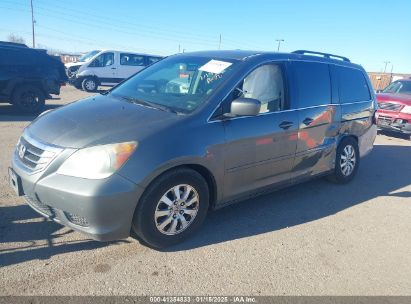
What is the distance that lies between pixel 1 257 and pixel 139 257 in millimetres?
1141

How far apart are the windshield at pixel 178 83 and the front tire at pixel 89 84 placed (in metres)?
15.1

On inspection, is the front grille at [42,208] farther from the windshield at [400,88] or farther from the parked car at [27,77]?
the windshield at [400,88]

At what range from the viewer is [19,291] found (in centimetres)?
262

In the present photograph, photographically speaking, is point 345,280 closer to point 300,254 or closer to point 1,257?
point 300,254

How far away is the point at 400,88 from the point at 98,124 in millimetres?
10714

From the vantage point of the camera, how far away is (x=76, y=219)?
2928 mm

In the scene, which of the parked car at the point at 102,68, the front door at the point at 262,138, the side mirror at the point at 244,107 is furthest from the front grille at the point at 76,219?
the parked car at the point at 102,68

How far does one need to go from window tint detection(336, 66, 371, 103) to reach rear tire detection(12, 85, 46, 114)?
8.69 meters

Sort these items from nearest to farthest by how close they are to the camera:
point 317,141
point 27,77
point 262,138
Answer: point 262,138 → point 317,141 → point 27,77

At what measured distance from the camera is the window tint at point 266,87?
385cm

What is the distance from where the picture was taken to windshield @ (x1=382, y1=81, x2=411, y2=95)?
429 inches

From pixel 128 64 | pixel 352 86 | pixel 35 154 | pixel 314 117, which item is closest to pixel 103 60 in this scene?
pixel 128 64

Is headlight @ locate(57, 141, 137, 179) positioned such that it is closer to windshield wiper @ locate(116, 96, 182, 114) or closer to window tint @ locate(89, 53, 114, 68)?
windshield wiper @ locate(116, 96, 182, 114)

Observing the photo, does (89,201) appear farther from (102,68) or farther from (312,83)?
(102,68)
